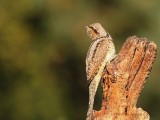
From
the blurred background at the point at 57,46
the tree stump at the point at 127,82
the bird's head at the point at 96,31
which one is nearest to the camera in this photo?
the tree stump at the point at 127,82

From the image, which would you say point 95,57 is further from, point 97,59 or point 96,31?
point 96,31

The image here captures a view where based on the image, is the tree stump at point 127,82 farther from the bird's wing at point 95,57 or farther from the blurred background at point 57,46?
the blurred background at point 57,46

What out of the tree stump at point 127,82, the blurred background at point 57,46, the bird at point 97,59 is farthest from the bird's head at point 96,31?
the blurred background at point 57,46

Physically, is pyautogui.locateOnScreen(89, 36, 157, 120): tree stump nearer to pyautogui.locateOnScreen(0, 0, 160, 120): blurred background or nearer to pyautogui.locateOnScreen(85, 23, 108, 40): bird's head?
pyautogui.locateOnScreen(85, 23, 108, 40): bird's head

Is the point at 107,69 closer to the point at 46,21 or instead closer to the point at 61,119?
the point at 61,119

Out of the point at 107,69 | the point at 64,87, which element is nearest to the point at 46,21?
the point at 64,87

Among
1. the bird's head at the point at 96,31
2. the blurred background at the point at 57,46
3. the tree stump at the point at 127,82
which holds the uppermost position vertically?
the blurred background at the point at 57,46
